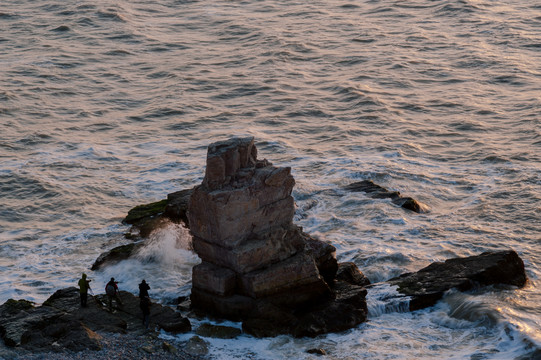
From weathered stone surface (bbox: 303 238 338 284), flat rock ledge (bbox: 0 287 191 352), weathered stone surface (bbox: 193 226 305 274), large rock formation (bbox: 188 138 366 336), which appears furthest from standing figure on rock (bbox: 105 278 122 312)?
weathered stone surface (bbox: 303 238 338 284)

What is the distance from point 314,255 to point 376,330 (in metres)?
3.27

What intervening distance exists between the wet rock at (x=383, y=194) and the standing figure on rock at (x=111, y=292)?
41.4ft

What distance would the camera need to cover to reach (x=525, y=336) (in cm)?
2206

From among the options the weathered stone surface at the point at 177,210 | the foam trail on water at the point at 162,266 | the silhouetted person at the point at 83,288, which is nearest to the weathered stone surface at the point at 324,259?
the foam trail on water at the point at 162,266

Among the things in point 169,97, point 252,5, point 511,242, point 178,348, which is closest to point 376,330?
point 178,348

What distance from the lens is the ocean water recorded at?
2606 centimetres

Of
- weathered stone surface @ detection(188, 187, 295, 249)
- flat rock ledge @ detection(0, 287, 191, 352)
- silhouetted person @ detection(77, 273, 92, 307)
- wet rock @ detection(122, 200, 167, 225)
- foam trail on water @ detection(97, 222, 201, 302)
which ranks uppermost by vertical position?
weathered stone surface @ detection(188, 187, 295, 249)

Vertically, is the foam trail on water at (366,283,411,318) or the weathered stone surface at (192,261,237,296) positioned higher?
the weathered stone surface at (192,261,237,296)

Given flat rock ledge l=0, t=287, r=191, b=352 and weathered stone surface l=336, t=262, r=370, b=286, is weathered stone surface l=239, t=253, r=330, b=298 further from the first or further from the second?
flat rock ledge l=0, t=287, r=191, b=352

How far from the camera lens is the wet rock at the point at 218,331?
74.1 feet

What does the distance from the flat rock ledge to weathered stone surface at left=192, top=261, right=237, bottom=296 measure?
3.96ft

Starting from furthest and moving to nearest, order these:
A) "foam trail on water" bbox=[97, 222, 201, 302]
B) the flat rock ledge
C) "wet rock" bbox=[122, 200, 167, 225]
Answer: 1. "wet rock" bbox=[122, 200, 167, 225]
2. "foam trail on water" bbox=[97, 222, 201, 302]
3. the flat rock ledge

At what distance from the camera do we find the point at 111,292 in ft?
78.9

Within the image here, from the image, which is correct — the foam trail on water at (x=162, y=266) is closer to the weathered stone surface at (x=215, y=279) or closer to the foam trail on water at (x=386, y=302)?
the weathered stone surface at (x=215, y=279)
